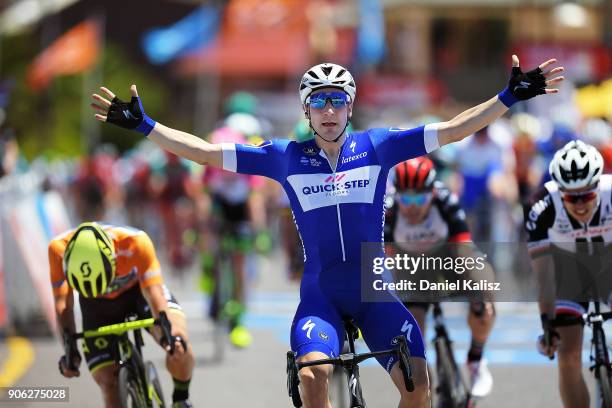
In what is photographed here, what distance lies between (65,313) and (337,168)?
78.3 inches

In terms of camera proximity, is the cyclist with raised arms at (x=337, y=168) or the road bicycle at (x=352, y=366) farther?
the cyclist with raised arms at (x=337, y=168)

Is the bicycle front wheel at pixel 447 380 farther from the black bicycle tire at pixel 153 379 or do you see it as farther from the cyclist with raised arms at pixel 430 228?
the black bicycle tire at pixel 153 379

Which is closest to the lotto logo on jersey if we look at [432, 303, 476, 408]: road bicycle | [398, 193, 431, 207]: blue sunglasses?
[398, 193, 431, 207]: blue sunglasses

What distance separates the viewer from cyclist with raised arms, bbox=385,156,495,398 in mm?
8711

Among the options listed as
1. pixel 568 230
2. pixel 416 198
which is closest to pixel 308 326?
pixel 568 230

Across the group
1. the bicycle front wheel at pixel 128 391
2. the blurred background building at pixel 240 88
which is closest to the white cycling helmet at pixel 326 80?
the bicycle front wheel at pixel 128 391

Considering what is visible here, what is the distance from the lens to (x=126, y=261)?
25.8 feet

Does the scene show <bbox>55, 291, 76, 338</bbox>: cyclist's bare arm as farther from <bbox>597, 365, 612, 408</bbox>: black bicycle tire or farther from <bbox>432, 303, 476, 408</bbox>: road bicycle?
<bbox>597, 365, 612, 408</bbox>: black bicycle tire

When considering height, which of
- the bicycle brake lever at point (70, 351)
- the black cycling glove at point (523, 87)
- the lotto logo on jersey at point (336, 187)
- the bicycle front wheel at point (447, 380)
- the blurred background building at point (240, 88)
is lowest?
the bicycle front wheel at point (447, 380)

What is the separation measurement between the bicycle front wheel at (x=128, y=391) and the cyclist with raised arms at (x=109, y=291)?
0.18 m

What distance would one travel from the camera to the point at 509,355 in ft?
41.5

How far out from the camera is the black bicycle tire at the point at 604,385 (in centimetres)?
726

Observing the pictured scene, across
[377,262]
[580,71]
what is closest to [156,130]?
[377,262]

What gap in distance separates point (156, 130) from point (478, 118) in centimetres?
176
